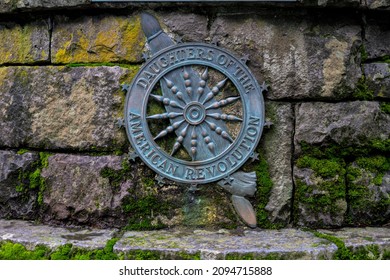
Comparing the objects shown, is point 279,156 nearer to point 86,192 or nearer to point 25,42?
point 86,192

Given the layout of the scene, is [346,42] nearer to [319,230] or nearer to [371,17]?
[371,17]

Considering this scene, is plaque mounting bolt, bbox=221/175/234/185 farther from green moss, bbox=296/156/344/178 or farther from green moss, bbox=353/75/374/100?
green moss, bbox=353/75/374/100

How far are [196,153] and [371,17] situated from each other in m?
1.31

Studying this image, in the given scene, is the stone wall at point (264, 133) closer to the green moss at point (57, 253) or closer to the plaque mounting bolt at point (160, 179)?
the plaque mounting bolt at point (160, 179)

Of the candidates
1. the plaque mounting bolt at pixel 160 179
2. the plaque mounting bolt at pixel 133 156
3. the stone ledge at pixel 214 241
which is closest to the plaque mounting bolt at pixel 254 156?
the stone ledge at pixel 214 241

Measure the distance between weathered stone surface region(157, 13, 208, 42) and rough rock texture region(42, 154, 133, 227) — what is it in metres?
0.80

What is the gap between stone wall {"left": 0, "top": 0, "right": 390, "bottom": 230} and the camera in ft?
7.66

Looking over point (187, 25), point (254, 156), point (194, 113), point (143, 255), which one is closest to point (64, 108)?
point (194, 113)

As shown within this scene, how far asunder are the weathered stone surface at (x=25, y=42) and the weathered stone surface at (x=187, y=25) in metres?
0.72

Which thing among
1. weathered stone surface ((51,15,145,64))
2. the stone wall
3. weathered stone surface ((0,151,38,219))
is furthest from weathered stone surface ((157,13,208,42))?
weathered stone surface ((0,151,38,219))

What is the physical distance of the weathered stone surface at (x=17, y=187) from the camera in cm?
242

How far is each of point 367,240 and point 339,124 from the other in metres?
0.64

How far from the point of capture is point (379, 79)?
94.8 inches

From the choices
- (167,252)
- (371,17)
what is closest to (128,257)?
(167,252)
